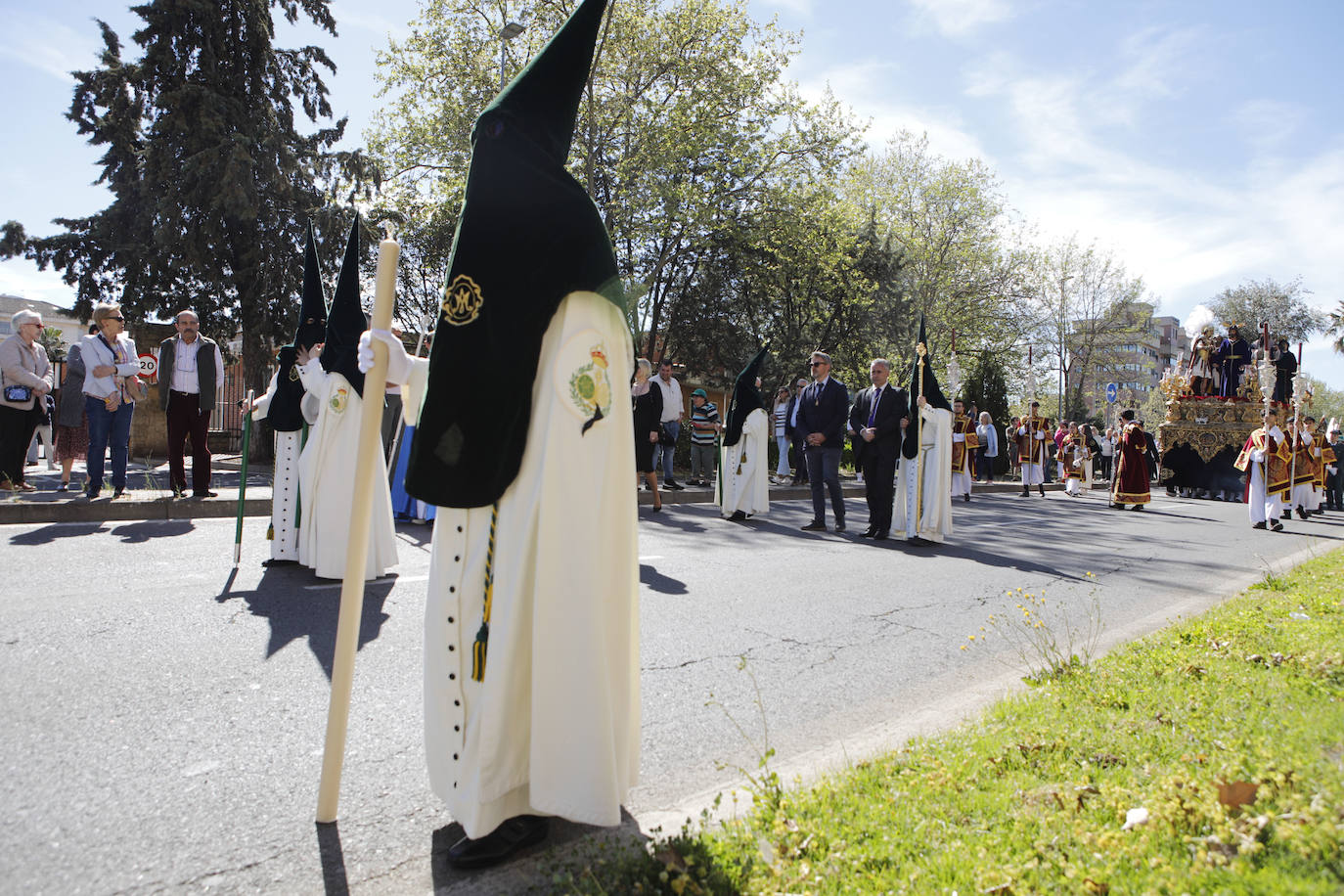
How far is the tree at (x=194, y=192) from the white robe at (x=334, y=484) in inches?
559

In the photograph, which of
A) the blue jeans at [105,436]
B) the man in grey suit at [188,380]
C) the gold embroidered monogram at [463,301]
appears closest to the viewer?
the gold embroidered monogram at [463,301]

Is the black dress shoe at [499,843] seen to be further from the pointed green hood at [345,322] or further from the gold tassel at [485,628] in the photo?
the pointed green hood at [345,322]

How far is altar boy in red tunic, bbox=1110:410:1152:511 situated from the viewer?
17172 millimetres

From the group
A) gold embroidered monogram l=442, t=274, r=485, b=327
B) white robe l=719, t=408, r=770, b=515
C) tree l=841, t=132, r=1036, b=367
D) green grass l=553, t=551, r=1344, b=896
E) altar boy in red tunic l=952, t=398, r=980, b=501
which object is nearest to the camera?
green grass l=553, t=551, r=1344, b=896

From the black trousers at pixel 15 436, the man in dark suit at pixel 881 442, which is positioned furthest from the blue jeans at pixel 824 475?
the black trousers at pixel 15 436

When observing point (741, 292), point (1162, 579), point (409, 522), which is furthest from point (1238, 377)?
point (409, 522)

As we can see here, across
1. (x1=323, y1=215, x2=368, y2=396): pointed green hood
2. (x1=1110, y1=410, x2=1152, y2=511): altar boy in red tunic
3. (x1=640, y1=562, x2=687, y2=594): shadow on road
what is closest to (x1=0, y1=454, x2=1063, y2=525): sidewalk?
(x1=323, y1=215, x2=368, y2=396): pointed green hood

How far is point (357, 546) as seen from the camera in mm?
2457

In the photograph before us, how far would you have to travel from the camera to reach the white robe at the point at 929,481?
999 cm

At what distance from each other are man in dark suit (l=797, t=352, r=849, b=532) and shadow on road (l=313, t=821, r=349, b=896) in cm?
880

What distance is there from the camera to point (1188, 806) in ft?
7.57

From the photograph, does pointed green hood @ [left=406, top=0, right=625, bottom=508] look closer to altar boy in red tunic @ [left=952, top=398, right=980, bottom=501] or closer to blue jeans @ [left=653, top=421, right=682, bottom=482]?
blue jeans @ [left=653, top=421, right=682, bottom=482]

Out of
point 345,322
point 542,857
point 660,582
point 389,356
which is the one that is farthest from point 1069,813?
point 345,322

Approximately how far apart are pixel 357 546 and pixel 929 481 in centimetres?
867
